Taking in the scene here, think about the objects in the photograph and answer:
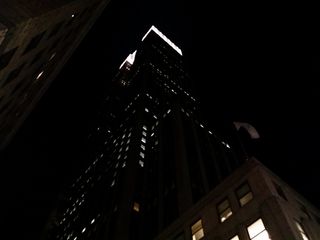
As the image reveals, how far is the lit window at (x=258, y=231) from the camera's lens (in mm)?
19070

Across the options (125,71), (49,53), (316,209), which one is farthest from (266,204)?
(125,71)

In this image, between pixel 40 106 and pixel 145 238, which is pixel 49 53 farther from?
pixel 145 238

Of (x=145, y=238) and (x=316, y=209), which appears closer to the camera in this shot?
(x=316, y=209)

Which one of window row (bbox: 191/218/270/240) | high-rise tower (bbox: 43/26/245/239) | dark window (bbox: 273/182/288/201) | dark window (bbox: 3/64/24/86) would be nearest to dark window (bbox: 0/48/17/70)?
dark window (bbox: 3/64/24/86)

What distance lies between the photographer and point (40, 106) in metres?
16.3

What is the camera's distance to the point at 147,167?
6688cm

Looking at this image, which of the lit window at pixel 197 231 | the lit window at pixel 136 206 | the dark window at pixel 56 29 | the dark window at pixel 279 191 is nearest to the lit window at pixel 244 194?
the dark window at pixel 279 191

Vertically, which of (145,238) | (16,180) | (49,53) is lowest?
(145,238)

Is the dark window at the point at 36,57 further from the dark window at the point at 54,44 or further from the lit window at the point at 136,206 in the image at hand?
the lit window at the point at 136,206

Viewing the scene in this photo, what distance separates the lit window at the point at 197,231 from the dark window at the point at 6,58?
17903mm

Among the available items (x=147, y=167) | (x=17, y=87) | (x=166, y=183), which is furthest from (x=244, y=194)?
(x=147, y=167)

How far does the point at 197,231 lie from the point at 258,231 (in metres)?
6.40

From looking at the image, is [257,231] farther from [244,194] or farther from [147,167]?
[147,167]

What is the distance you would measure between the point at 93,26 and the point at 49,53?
753 cm
